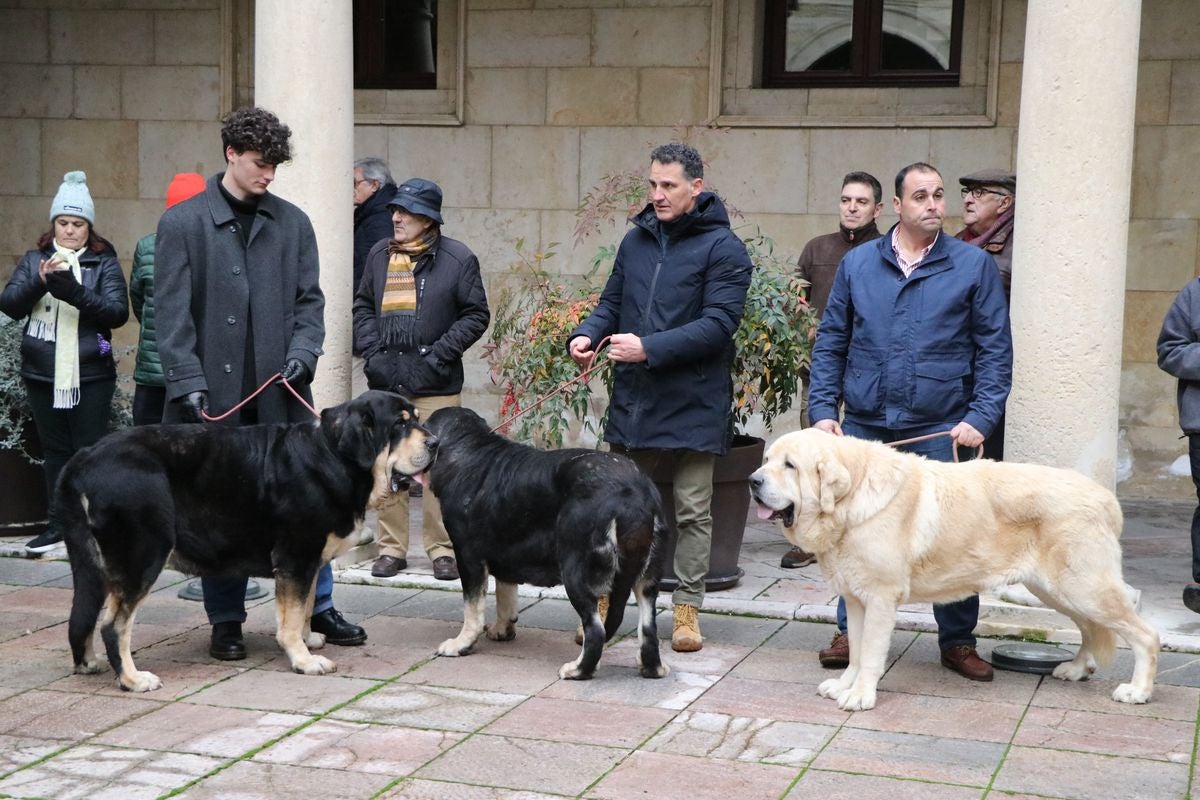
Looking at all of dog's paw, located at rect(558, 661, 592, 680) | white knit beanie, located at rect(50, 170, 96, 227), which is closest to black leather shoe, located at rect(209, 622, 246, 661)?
dog's paw, located at rect(558, 661, 592, 680)

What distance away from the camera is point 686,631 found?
652 centimetres

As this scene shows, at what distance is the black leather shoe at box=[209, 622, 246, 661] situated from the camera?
6289mm

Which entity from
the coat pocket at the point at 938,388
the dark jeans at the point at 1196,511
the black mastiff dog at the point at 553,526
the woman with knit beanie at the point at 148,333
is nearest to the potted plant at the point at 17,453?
the woman with knit beanie at the point at 148,333

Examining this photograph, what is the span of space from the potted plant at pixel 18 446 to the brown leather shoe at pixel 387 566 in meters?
1.89

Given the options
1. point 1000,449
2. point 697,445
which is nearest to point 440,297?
point 697,445

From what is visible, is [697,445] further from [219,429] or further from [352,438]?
[219,429]

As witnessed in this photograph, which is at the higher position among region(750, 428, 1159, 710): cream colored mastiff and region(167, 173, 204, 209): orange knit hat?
region(167, 173, 204, 209): orange knit hat

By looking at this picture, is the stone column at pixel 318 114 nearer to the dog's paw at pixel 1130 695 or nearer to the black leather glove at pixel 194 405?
the black leather glove at pixel 194 405

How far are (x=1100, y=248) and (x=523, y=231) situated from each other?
17.9 feet

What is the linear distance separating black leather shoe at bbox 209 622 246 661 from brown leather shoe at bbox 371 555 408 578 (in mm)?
1494

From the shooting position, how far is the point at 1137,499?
10.4 meters

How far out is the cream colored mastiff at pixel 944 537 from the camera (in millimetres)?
5609

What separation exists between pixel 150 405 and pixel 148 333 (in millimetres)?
520

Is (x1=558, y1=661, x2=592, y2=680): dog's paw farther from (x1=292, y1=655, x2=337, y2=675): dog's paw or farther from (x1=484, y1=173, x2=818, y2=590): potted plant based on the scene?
(x1=484, y1=173, x2=818, y2=590): potted plant
